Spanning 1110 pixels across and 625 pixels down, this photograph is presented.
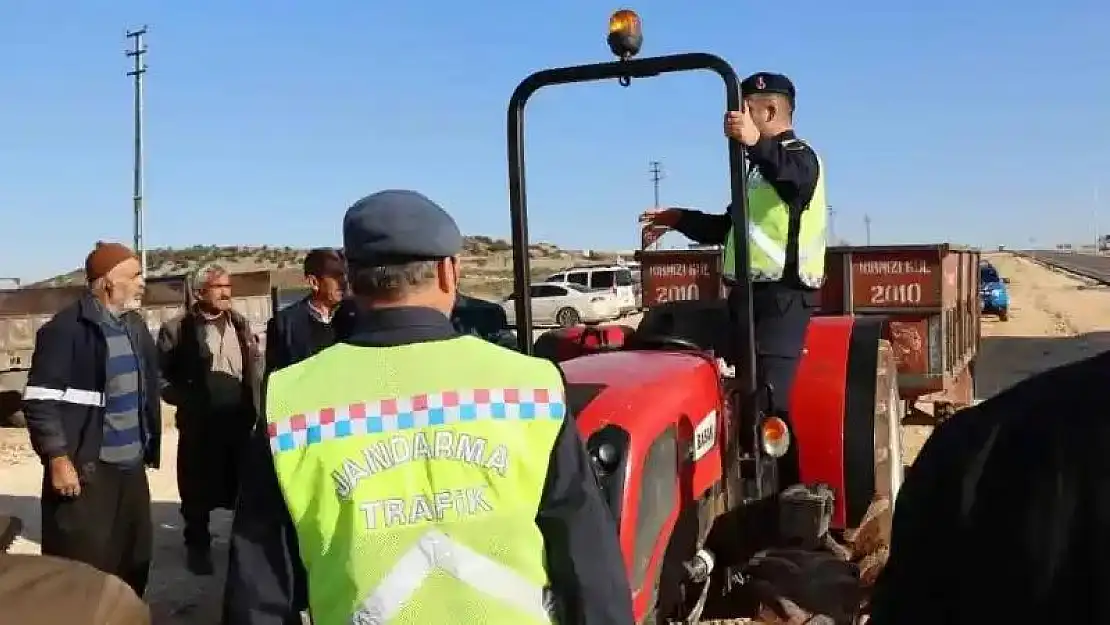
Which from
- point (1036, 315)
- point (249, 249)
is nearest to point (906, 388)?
point (1036, 315)

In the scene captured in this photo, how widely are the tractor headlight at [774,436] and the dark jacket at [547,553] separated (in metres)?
1.67

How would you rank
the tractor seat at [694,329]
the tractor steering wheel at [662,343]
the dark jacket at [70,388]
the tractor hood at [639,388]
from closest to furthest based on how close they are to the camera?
the tractor hood at [639,388] < the tractor steering wheel at [662,343] < the tractor seat at [694,329] < the dark jacket at [70,388]

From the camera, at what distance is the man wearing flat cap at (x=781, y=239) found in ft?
11.3

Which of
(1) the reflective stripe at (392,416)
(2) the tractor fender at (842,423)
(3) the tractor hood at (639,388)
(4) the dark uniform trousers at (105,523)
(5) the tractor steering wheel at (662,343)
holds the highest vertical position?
(1) the reflective stripe at (392,416)

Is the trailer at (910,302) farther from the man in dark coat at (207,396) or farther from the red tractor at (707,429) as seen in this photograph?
the man in dark coat at (207,396)

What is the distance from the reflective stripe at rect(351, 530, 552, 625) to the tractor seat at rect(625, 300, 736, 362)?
207cm

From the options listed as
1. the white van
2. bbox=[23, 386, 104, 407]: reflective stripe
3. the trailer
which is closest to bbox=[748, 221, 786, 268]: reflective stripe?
bbox=[23, 386, 104, 407]: reflective stripe

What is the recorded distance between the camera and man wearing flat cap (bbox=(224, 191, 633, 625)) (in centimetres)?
174

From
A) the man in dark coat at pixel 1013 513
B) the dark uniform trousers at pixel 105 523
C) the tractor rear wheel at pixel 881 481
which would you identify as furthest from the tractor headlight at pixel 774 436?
the dark uniform trousers at pixel 105 523

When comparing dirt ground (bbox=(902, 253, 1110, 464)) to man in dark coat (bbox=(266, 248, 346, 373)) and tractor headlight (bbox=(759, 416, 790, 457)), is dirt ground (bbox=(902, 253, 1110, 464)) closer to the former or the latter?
tractor headlight (bbox=(759, 416, 790, 457))

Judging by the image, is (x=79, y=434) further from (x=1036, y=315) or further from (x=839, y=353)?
(x=1036, y=315)

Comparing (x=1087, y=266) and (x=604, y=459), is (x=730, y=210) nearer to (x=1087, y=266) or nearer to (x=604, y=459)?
(x=604, y=459)

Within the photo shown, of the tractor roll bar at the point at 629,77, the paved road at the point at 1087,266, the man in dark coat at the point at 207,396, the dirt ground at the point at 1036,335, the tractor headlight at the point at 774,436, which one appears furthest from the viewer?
the paved road at the point at 1087,266

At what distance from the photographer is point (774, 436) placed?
136 inches
